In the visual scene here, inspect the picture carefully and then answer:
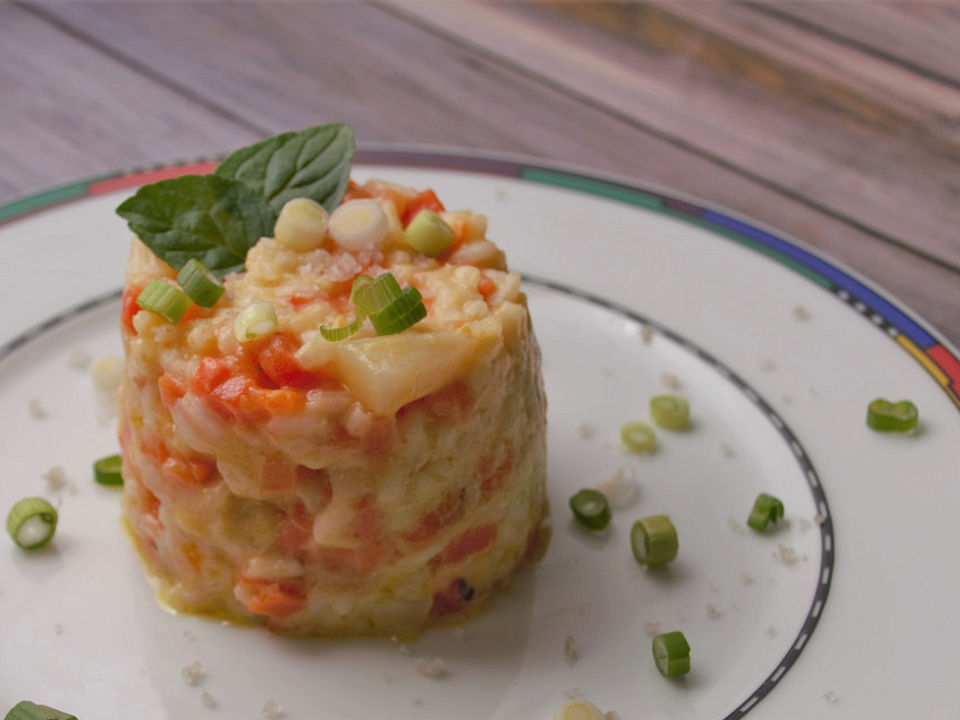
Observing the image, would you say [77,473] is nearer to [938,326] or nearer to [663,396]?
[663,396]

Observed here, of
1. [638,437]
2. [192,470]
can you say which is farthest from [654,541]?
[192,470]

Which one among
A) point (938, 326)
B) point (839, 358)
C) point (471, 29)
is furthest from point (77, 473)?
point (471, 29)

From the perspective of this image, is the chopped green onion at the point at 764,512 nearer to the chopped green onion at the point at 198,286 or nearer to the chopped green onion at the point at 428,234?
the chopped green onion at the point at 428,234

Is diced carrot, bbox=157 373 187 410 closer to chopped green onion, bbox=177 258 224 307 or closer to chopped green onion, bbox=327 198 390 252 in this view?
chopped green onion, bbox=177 258 224 307

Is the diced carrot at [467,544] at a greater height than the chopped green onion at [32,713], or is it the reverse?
the diced carrot at [467,544]

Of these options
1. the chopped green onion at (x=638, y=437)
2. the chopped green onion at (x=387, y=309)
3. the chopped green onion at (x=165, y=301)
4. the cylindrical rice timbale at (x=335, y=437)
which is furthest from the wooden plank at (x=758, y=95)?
the chopped green onion at (x=165, y=301)

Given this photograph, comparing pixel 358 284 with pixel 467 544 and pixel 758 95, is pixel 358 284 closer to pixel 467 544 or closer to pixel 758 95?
pixel 467 544
